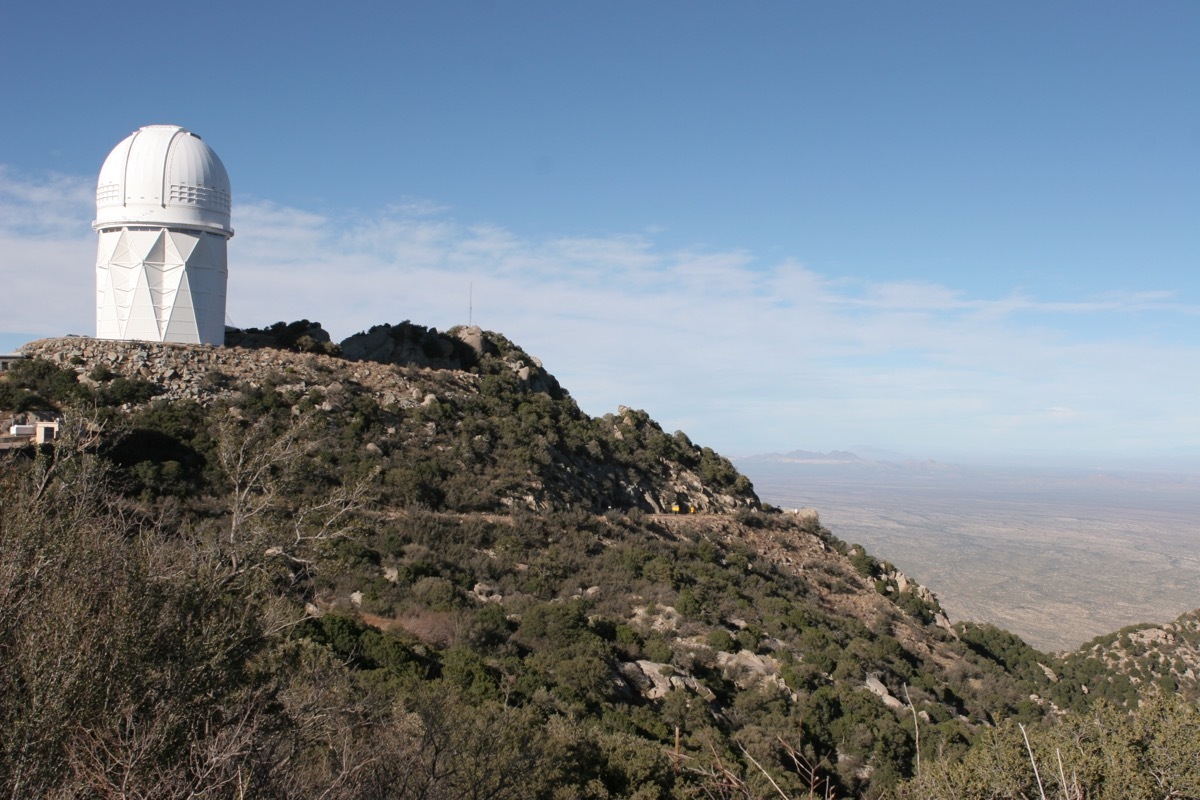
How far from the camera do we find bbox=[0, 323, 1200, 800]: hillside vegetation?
679cm

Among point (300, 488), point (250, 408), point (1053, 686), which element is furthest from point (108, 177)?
point (1053, 686)

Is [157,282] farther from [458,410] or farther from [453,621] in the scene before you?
[453,621]

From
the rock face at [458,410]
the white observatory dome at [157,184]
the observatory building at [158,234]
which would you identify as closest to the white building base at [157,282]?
the observatory building at [158,234]

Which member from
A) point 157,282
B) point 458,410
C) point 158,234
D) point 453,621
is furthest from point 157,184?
point 453,621

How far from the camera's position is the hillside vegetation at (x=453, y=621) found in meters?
6.79

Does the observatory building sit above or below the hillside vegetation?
above

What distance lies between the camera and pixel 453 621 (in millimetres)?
16172

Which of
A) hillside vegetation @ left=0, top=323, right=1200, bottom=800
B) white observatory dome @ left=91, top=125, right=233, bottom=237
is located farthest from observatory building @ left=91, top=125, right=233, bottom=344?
hillside vegetation @ left=0, top=323, right=1200, bottom=800

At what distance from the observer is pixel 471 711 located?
35.1 ft

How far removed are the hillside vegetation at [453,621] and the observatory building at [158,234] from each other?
1.12 m

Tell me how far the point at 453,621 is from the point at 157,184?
1734 centimetres

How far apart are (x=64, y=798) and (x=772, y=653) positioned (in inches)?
603

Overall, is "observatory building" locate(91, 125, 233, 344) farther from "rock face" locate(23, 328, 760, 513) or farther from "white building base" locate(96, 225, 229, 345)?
"rock face" locate(23, 328, 760, 513)

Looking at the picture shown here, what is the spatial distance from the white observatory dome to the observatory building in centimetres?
3
